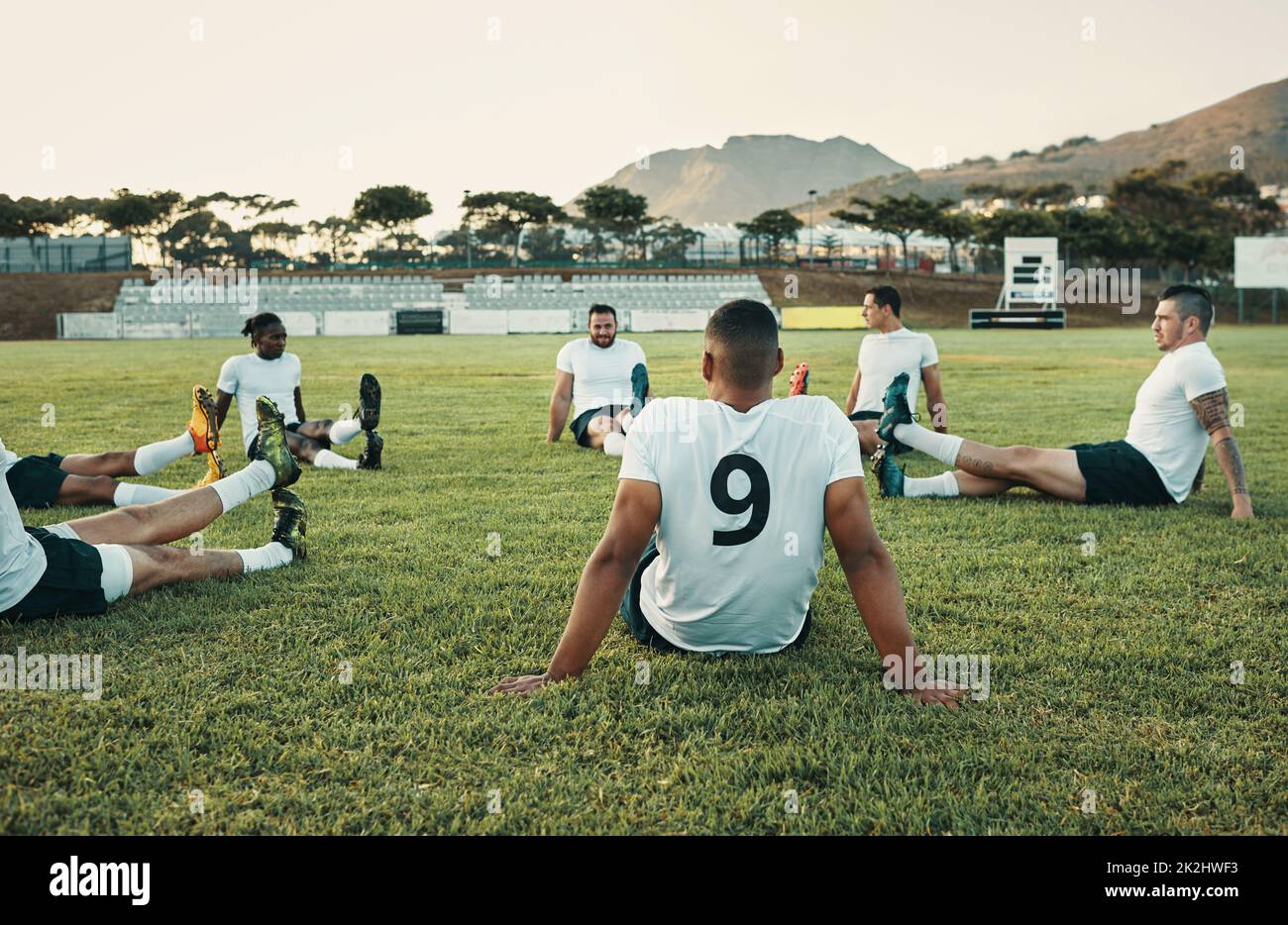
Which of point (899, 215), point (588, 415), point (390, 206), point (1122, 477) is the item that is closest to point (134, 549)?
point (588, 415)

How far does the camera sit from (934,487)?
7246mm

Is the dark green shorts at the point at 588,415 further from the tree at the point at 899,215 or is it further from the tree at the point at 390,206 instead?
the tree at the point at 899,215

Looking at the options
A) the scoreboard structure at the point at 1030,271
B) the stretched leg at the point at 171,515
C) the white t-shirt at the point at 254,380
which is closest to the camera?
the stretched leg at the point at 171,515

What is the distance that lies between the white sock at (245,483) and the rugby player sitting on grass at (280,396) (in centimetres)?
340

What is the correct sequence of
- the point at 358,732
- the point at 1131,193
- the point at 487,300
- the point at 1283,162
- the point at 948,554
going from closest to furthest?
1. the point at 358,732
2. the point at 948,554
3. the point at 487,300
4. the point at 1131,193
5. the point at 1283,162

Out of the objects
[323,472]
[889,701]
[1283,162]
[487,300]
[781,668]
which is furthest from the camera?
[1283,162]

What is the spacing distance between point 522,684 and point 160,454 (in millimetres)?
5190

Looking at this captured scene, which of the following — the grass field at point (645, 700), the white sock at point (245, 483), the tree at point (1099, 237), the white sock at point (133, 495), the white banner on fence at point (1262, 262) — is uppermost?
the tree at point (1099, 237)

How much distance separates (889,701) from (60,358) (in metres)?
28.1

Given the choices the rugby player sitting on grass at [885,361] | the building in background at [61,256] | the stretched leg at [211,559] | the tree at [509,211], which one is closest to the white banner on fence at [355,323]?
the building in background at [61,256]

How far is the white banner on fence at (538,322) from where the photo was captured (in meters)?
44.1

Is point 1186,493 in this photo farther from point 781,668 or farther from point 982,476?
point 781,668
